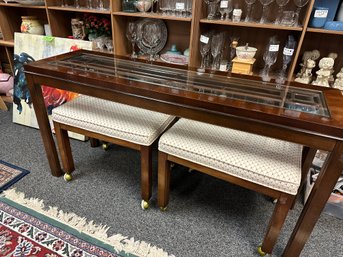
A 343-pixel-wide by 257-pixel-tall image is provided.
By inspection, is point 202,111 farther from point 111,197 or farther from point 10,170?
point 10,170

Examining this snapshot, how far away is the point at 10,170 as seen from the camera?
1.61 metres

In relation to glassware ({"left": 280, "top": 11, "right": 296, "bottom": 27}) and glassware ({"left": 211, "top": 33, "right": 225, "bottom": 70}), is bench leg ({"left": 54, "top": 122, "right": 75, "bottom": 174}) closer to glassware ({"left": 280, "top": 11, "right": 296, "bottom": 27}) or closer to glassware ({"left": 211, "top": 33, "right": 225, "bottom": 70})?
glassware ({"left": 211, "top": 33, "right": 225, "bottom": 70})

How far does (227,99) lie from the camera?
91cm

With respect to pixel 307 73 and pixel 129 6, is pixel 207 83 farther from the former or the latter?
pixel 129 6

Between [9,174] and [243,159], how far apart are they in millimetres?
1508

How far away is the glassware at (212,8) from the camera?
1578mm

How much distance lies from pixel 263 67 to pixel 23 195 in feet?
5.98

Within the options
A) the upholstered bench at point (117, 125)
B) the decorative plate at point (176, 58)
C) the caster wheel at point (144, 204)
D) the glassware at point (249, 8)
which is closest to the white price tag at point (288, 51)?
the glassware at point (249, 8)

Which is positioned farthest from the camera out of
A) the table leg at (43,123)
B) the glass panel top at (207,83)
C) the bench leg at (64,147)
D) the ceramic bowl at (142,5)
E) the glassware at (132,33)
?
the glassware at (132,33)

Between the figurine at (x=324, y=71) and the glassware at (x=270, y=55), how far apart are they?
0.28 metres

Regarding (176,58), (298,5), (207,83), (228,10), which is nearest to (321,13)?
(298,5)

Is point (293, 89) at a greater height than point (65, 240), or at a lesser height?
greater

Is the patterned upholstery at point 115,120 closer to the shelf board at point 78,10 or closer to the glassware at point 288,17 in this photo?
the shelf board at point 78,10

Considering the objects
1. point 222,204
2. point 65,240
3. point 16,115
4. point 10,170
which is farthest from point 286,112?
point 16,115
